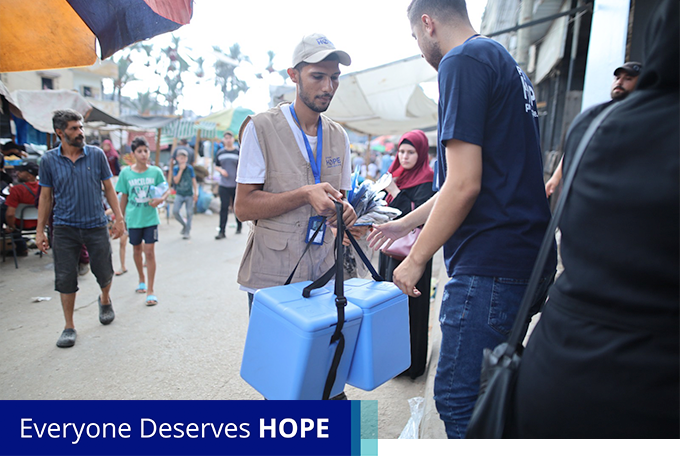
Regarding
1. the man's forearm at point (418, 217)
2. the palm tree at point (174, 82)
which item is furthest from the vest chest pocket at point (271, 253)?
the palm tree at point (174, 82)

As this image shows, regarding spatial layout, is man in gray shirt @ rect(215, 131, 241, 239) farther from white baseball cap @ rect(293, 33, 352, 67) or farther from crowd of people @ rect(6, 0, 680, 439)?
white baseball cap @ rect(293, 33, 352, 67)

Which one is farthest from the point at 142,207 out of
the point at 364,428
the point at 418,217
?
the point at 418,217

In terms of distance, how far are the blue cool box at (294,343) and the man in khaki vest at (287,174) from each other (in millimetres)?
487

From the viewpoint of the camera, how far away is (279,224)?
2.32 meters

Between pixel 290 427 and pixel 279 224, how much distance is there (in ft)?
3.24

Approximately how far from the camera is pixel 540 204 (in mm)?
1687

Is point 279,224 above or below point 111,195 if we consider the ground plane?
above

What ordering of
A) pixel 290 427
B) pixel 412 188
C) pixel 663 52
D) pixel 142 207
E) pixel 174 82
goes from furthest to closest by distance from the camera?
1. pixel 174 82
2. pixel 142 207
3. pixel 412 188
4. pixel 290 427
5. pixel 663 52

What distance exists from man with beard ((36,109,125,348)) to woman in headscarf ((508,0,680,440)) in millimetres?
4322

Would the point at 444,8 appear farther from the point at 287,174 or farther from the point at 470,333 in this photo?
the point at 470,333

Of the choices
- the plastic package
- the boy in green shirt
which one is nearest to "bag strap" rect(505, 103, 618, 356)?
the plastic package

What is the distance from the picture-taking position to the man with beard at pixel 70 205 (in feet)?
13.8

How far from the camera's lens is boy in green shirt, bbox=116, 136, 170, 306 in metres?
5.52

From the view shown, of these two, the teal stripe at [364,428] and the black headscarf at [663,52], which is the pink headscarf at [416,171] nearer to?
the teal stripe at [364,428]
